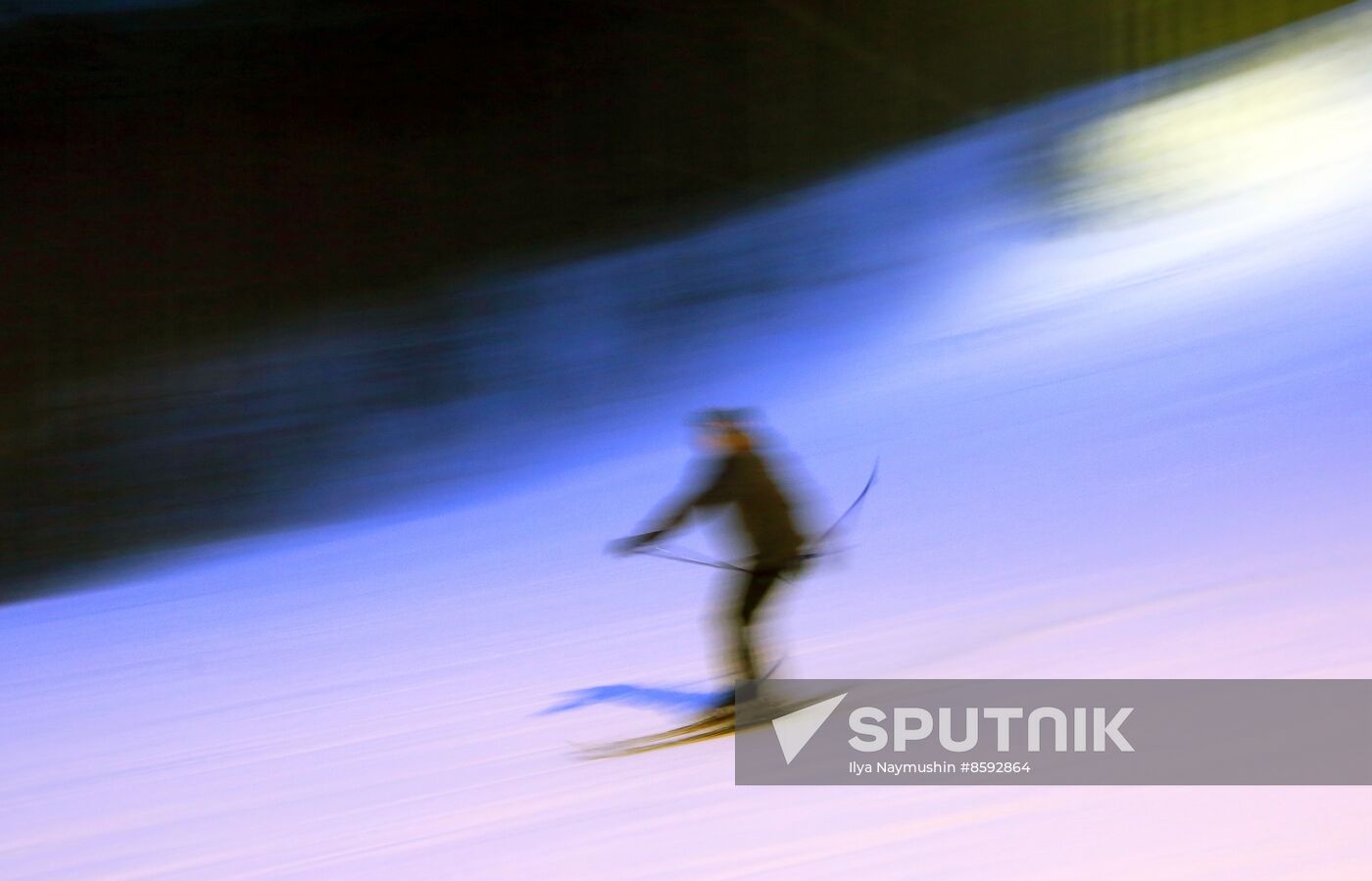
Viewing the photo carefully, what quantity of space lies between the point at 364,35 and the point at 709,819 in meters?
8.92

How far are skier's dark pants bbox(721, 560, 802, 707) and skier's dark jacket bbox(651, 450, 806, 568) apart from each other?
0.12ft

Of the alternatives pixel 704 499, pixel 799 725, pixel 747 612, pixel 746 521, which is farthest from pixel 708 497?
pixel 799 725

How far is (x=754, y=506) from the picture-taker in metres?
3.56

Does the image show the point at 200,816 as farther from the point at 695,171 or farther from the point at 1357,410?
the point at 695,171

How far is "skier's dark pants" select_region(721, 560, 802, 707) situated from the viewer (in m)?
3.56

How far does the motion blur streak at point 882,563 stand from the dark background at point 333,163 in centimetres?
58

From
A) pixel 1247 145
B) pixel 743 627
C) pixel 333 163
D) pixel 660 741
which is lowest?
pixel 660 741

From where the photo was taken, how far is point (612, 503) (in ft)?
22.7

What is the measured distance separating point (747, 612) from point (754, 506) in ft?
1.09

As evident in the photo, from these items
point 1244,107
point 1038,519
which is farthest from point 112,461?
point 1244,107

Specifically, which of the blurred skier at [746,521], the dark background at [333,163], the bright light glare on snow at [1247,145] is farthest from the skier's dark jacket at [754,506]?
the bright light glare on snow at [1247,145]

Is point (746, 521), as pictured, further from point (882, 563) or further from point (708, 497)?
point (882, 563)

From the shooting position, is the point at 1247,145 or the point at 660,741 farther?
the point at 1247,145

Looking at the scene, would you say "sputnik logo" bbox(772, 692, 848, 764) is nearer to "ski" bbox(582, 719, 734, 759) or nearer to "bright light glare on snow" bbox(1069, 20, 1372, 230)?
"ski" bbox(582, 719, 734, 759)
